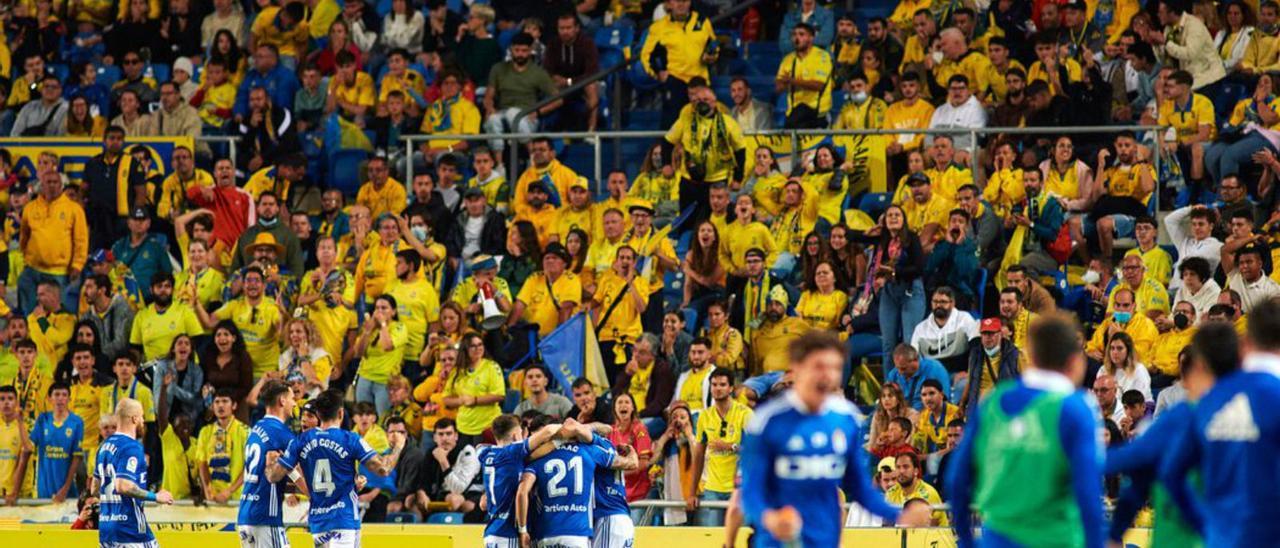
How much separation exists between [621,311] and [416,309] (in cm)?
222

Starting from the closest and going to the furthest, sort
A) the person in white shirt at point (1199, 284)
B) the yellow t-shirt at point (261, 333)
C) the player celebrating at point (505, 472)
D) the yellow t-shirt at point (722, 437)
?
the player celebrating at point (505, 472) → the yellow t-shirt at point (722, 437) → the person in white shirt at point (1199, 284) → the yellow t-shirt at point (261, 333)

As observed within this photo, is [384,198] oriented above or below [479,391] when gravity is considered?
above

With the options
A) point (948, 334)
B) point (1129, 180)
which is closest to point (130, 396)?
point (948, 334)

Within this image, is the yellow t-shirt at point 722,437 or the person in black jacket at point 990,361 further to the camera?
the person in black jacket at point 990,361

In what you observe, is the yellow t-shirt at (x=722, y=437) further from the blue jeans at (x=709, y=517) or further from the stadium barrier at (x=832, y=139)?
the stadium barrier at (x=832, y=139)

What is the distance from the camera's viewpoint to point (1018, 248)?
20.1 m

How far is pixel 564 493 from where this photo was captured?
47.0 feet

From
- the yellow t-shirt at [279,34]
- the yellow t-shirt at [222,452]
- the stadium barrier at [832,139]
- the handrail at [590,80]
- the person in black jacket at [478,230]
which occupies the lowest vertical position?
the yellow t-shirt at [222,452]

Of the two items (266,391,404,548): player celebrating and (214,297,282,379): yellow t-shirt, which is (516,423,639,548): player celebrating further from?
(214,297,282,379): yellow t-shirt

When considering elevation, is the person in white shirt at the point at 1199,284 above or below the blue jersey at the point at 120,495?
above

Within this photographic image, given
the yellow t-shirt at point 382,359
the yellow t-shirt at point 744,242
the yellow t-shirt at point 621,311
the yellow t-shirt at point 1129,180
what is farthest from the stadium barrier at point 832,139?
the yellow t-shirt at point 382,359

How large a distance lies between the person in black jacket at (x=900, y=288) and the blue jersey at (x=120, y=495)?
7512 millimetres

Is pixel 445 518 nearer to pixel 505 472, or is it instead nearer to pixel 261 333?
pixel 261 333

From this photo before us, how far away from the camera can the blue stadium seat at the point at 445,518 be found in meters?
18.5
